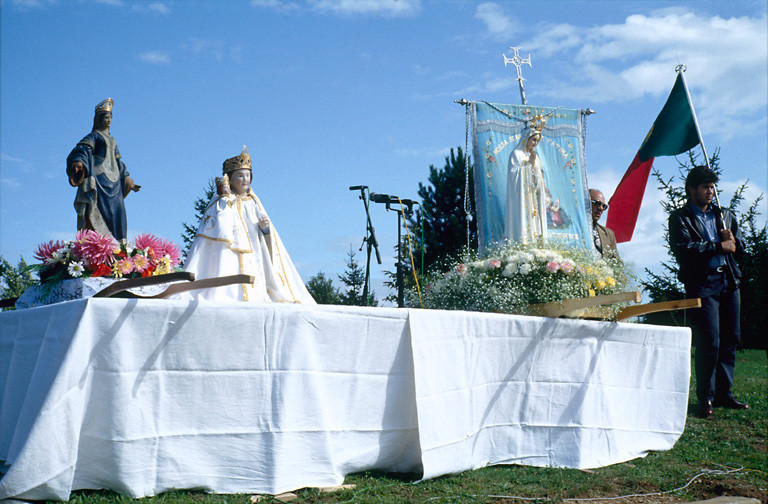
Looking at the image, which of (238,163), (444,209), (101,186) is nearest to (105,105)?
(101,186)

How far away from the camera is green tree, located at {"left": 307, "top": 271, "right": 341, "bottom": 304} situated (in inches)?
989

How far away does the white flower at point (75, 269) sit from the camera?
3.57 metres

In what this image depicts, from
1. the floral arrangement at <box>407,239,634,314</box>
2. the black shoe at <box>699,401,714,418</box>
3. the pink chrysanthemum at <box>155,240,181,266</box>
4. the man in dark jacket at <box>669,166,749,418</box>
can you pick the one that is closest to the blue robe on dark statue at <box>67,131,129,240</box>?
the pink chrysanthemum at <box>155,240,181,266</box>

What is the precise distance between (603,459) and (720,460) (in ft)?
2.59

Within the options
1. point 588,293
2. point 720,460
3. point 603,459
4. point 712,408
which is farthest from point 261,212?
point 712,408

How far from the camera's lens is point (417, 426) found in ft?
11.5

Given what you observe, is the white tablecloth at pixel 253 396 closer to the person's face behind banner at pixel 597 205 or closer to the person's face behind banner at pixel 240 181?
the person's face behind banner at pixel 240 181

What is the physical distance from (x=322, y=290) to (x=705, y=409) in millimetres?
21309

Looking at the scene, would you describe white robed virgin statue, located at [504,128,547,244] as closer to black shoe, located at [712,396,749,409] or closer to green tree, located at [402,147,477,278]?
black shoe, located at [712,396,749,409]

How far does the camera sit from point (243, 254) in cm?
455

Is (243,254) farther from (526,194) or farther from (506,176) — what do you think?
(506,176)

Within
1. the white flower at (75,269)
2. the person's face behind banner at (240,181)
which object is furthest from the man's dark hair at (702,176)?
the white flower at (75,269)

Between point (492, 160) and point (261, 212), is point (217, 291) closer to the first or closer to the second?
point (261, 212)

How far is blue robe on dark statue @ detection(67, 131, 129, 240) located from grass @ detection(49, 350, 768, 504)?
390 cm
